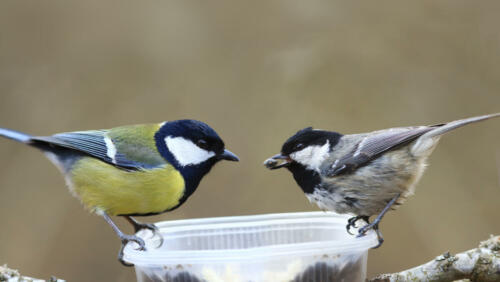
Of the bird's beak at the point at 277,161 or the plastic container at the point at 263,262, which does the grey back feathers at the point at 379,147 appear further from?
the plastic container at the point at 263,262

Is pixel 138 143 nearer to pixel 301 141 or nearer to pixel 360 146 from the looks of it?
pixel 301 141

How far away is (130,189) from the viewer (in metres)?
1.66

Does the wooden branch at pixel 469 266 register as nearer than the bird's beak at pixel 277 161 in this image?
Yes

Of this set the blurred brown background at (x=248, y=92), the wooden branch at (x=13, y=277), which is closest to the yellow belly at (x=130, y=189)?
the wooden branch at (x=13, y=277)

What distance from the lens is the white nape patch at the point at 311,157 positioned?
176 cm

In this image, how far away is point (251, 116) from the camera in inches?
114

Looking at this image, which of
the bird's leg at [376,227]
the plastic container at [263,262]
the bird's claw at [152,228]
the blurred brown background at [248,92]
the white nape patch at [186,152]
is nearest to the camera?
the plastic container at [263,262]

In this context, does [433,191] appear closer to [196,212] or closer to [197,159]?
[196,212]

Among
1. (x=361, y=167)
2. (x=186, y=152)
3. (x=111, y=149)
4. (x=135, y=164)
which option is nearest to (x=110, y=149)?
(x=111, y=149)

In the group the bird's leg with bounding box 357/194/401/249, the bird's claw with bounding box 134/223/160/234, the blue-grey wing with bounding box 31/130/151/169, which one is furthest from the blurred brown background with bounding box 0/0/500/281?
the bird's leg with bounding box 357/194/401/249

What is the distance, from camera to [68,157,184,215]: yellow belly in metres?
1.64

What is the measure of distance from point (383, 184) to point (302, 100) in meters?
1.28

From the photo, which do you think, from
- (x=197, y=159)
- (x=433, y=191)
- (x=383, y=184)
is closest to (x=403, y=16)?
(x=433, y=191)

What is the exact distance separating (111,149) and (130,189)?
0.59 feet
